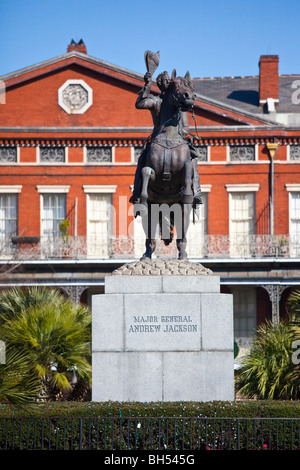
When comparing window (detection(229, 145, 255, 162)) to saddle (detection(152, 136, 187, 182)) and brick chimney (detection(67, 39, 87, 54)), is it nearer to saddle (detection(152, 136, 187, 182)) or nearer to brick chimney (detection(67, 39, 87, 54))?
brick chimney (detection(67, 39, 87, 54))

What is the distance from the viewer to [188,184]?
12.0 meters

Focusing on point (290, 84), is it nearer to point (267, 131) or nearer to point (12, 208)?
point (267, 131)

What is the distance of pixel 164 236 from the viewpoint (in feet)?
42.0

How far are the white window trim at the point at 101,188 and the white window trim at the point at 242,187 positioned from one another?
4508mm

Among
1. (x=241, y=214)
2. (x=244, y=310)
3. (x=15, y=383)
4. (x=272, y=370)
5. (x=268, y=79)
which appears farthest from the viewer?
(x=268, y=79)

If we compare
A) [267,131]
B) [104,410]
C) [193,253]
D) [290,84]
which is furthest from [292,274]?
[104,410]

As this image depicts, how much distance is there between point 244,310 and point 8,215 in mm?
10013

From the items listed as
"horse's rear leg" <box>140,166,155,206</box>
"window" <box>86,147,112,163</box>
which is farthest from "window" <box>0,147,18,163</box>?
"horse's rear leg" <box>140,166,155,206</box>

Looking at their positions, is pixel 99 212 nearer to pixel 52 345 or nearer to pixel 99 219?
pixel 99 219

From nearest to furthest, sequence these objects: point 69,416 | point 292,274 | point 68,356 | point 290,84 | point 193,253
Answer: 1. point 69,416
2. point 68,356
3. point 292,274
4. point 193,253
5. point 290,84

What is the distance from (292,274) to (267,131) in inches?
250

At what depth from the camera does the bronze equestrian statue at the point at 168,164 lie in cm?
1198

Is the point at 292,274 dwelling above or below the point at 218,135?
below

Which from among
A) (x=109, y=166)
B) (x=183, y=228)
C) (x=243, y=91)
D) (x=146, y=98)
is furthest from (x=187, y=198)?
(x=243, y=91)
